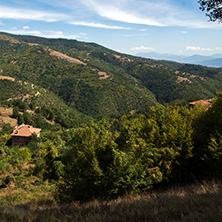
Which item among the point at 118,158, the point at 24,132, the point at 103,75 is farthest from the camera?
the point at 103,75

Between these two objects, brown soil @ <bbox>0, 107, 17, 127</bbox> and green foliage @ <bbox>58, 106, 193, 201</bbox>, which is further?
brown soil @ <bbox>0, 107, 17, 127</bbox>

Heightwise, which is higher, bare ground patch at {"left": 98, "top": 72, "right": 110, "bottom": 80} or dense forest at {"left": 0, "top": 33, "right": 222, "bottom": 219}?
bare ground patch at {"left": 98, "top": 72, "right": 110, "bottom": 80}

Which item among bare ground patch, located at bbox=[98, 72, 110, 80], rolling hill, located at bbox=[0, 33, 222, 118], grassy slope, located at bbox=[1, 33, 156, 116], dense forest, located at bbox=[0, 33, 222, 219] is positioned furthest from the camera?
bare ground patch, located at bbox=[98, 72, 110, 80]

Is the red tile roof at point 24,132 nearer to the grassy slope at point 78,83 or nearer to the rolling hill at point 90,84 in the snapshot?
the rolling hill at point 90,84

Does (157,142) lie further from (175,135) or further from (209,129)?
(209,129)

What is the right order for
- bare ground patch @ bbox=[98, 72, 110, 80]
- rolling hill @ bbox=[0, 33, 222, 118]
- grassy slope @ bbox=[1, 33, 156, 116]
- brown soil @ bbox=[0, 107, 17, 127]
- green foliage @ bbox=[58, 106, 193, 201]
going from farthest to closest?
1. bare ground patch @ bbox=[98, 72, 110, 80]
2. grassy slope @ bbox=[1, 33, 156, 116]
3. rolling hill @ bbox=[0, 33, 222, 118]
4. brown soil @ bbox=[0, 107, 17, 127]
5. green foliage @ bbox=[58, 106, 193, 201]

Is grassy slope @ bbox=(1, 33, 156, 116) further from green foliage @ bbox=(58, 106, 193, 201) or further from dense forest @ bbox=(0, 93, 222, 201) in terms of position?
green foliage @ bbox=(58, 106, 193, 201)

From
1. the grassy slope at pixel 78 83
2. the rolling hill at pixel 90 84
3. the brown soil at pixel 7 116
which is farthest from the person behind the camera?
the grassy slope at pixel 78 83

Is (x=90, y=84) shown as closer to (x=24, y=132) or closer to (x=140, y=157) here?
(x=24, y=132)

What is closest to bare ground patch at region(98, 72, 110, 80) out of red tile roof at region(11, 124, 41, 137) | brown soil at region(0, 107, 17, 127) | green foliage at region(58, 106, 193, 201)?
brown soil at region(0, 107, 17, 127)

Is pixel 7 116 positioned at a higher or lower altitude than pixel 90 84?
lower

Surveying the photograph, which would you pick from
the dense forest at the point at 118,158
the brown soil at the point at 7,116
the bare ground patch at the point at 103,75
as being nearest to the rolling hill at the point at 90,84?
the bare ground patch at the point at 103,75

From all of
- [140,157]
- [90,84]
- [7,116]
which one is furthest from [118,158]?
[90,84]

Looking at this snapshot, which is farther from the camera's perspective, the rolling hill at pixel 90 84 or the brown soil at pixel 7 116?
the rolling hill at pixel 90 84
